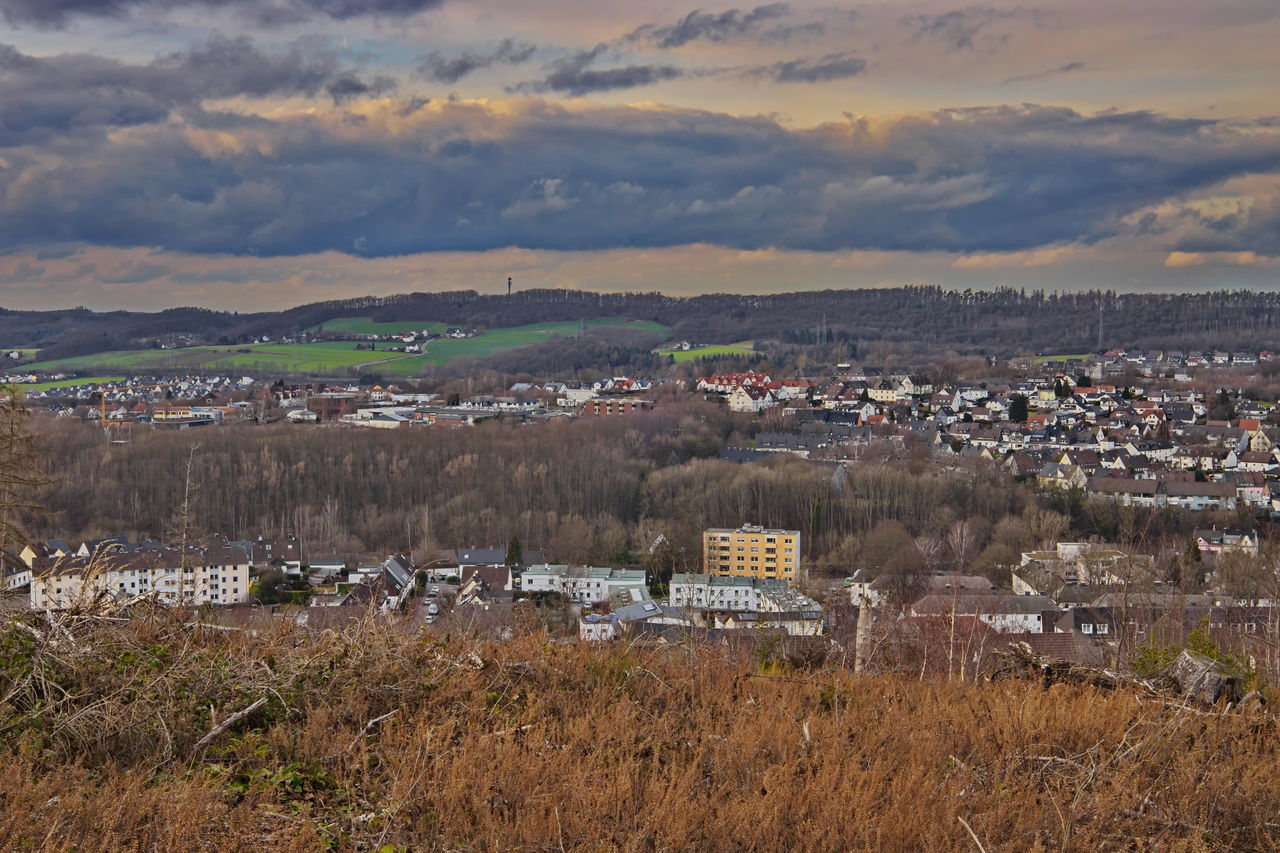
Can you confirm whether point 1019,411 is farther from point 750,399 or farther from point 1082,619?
point 1082,619

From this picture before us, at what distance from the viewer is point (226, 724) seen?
4.31 meters

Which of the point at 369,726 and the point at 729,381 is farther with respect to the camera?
the point at 729,381

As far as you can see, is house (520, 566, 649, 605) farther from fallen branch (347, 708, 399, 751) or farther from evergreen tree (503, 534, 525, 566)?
fallen branch (347, 708, 399, 751)

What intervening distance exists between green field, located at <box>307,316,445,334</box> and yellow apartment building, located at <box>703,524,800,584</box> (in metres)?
90.4

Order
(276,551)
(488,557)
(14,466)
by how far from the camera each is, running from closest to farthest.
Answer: (14,466) < (488,557) < (276,551)

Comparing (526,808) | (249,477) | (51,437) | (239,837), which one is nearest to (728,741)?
(526,808)

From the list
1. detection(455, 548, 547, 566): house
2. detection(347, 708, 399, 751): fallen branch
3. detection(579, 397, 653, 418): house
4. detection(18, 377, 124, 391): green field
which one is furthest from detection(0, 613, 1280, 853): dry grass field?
detection(18, 377, 124, 391): green field

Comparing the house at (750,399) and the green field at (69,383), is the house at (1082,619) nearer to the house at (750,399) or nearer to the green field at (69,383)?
the house at (750,399)

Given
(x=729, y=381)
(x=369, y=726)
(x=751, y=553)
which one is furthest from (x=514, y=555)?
(x=729, y=381)

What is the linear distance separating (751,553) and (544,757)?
2756cm

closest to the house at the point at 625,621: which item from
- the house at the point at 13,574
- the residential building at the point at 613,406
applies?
the house at the point at 13,574

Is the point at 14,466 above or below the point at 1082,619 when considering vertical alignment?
above

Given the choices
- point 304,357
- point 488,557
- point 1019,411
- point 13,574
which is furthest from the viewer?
point 304,357

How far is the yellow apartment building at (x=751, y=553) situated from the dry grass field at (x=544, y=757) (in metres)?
25.8
